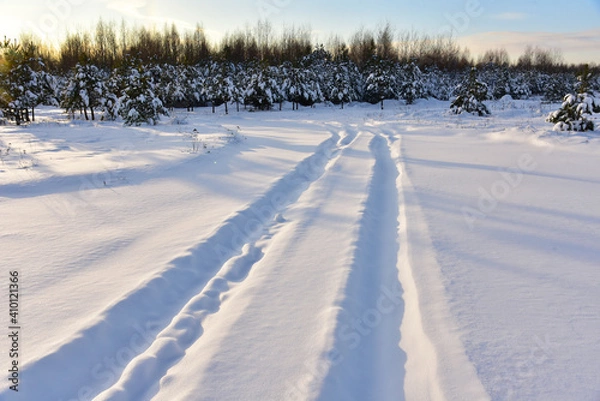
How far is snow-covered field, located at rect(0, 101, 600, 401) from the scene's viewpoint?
2.91m

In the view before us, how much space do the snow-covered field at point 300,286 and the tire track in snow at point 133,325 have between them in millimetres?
17

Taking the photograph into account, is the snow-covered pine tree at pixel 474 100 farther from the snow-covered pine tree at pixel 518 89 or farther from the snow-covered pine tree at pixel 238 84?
the snow-covered pine tree at pixel 518 89

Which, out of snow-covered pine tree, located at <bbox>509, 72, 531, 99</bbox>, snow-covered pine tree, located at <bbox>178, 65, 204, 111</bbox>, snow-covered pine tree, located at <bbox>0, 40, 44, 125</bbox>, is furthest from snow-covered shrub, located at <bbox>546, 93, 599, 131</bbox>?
snow-covered pine tree, located at <bbox>509, 72, 531, 99</bbox>

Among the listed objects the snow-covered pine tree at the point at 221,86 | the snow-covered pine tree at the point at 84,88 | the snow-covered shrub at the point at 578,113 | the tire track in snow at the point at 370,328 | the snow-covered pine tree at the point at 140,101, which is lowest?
the tire track in snow at the point at 370,328

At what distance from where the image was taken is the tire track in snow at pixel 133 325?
286 centimetres

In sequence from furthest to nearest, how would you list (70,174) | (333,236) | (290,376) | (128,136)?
(128,136) → (70,174) → (333,236) → (290,376)

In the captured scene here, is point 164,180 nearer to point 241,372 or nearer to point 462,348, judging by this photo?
point 241,372

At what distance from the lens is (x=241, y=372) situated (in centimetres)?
296

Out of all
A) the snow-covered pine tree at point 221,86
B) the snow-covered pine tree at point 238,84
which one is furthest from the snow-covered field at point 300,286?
the snow-covered pine tree at point 238,84

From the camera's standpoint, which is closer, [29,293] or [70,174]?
[29,293]

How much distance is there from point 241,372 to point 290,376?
1.29ft

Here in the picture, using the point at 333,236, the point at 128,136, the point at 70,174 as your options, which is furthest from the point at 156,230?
the point at 128,136

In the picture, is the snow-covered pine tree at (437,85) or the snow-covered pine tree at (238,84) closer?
the snow-covered pine tree at (238,84)

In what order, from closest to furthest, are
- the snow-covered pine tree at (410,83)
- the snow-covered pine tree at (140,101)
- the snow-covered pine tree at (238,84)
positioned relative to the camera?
the snow-covered pine tree at (140,101)
the snow-covered pine tree at (238,84)
the snow-covered pine tree at (410,83)
